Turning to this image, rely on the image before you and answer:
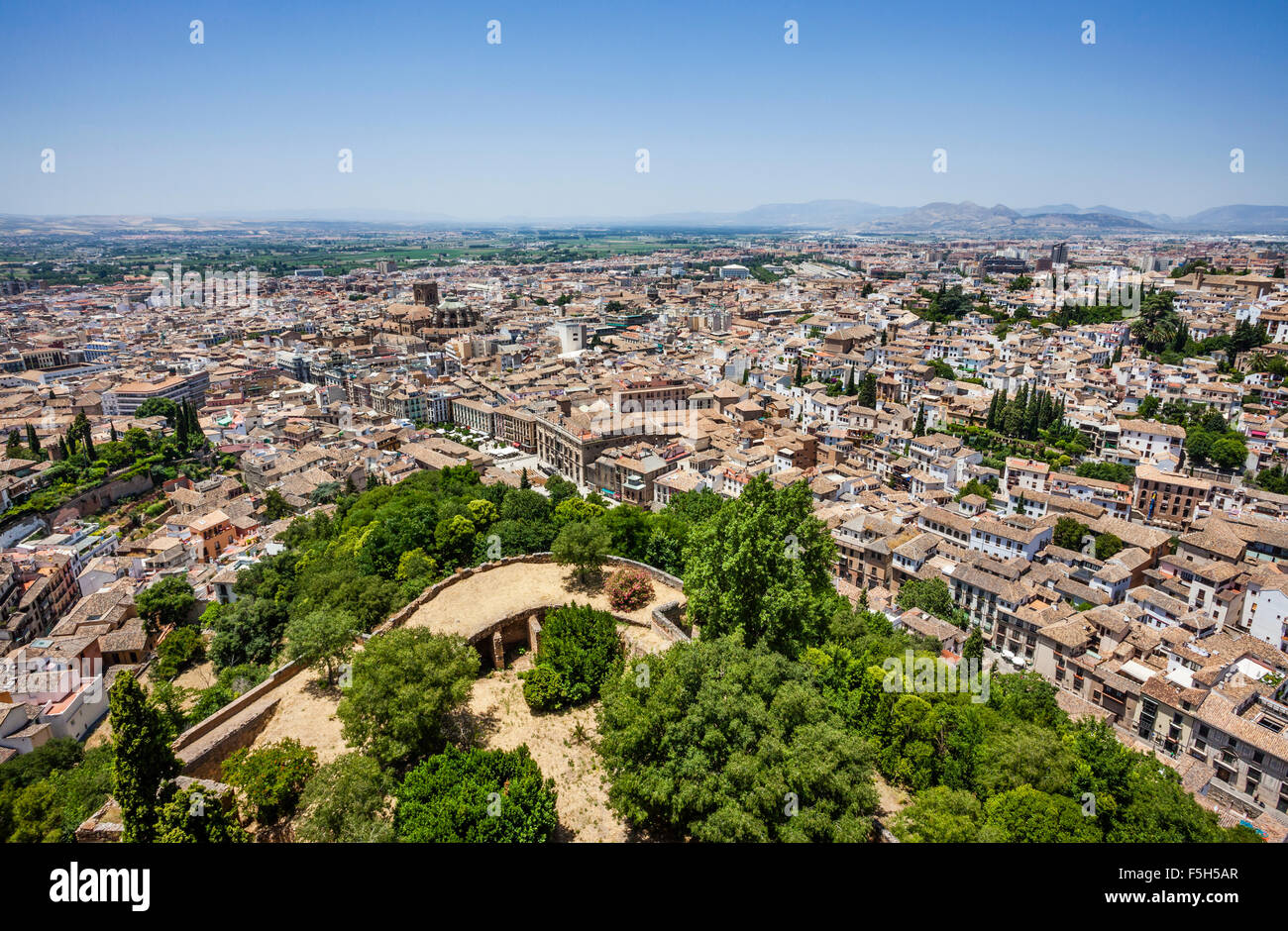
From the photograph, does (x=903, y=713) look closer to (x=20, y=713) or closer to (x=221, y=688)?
(x=221, y=688)

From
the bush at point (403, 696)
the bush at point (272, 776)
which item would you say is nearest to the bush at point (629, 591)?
the bush at point (403, 696)

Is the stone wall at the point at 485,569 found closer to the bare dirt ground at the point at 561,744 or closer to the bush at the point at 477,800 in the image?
the bare dirt ground at the point at 561,744

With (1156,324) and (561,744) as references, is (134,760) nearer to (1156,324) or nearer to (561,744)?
(561,744)

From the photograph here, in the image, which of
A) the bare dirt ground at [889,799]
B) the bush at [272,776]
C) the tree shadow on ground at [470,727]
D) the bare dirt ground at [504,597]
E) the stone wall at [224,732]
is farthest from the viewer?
the bare dirt ground at [504,597]

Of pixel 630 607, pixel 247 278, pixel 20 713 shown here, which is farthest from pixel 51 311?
pixel 630 607

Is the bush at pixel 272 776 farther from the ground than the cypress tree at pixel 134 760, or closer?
closer

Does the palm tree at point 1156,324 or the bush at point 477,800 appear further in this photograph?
the palm tree at point 1156,324
